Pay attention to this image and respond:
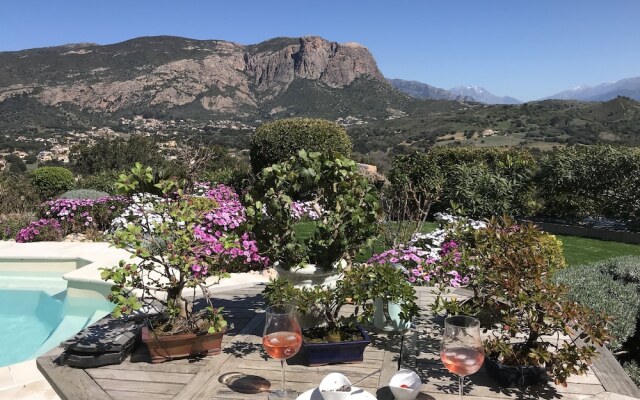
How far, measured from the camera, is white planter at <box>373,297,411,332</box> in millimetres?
3787

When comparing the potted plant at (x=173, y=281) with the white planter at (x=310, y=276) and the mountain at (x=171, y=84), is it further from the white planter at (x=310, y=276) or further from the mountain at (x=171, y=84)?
the mountain at (x=171, y=84)

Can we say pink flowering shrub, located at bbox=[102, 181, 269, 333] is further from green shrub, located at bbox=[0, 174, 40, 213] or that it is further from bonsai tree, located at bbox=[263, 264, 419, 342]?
green shrub, located at bbox=[0, 174, 40, 213]

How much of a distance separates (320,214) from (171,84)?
325ft

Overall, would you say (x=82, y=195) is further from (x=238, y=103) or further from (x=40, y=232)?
(x=238, y=103)

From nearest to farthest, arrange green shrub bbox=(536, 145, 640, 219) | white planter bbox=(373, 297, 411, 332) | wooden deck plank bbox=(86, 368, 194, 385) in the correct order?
1. wooden deck plank bbox=(86, 368, 194, 385)
2. white planter bbox=(373, 297, 411, 332)
3. green shrub bbox=(536, 145, 640, 219)

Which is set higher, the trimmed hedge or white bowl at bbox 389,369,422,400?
the trimmed hedge

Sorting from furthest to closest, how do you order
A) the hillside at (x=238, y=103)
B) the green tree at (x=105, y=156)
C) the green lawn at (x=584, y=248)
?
the hillside at (x=238, y=103) → the green tree at (x=105, y=156) → the green lawn at (x=584, y=248)

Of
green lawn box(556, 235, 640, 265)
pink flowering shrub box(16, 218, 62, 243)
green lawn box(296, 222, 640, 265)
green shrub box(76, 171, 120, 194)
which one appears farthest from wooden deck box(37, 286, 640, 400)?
green shrub box(76, 171, 120, 194)

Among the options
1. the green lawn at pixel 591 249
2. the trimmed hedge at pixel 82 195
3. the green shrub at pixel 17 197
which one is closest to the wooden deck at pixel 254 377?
the green lawn at pixel 591 249

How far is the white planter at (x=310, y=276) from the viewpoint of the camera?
392 centimetres

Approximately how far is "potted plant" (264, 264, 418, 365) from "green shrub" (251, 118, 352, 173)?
9552mm

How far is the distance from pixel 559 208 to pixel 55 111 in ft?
279

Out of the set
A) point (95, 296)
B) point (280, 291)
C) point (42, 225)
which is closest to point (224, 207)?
point (95, 296)

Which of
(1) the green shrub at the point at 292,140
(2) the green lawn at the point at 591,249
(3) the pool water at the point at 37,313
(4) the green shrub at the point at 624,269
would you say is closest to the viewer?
(4) the green shrub at the point at 624,269
